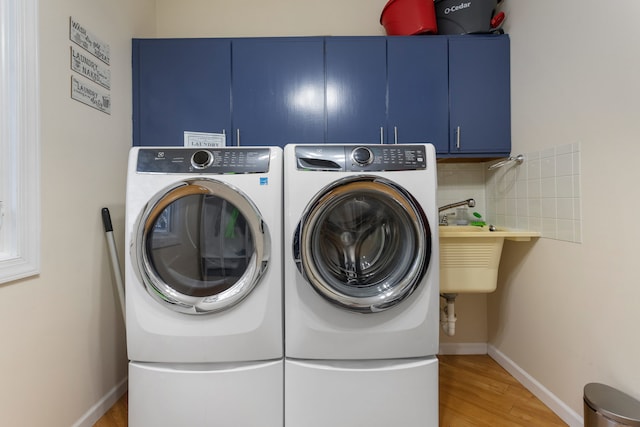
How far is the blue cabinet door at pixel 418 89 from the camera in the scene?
6.35ft

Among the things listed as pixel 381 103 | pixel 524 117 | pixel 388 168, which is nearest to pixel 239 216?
pixel 388 168

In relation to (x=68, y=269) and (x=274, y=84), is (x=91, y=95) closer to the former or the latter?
(x=68, y=269)

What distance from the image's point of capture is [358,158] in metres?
1.32

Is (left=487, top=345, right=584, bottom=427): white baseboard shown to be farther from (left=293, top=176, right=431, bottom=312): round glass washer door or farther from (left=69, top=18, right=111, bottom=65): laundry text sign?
(left=69, top=18, right=111, bottom=65): laundry text sign

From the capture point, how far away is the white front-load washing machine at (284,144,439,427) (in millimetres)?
1257

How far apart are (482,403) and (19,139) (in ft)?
8.11

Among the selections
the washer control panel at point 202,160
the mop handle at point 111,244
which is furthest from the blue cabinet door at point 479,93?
the mop handle at point 111,244

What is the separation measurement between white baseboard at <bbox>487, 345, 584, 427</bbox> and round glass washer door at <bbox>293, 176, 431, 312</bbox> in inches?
42.7

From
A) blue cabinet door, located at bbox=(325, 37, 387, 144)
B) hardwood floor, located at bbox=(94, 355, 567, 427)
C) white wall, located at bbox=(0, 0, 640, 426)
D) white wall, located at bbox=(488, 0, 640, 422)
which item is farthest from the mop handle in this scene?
white wall, located at bbox=(488, 0, 640, 422)

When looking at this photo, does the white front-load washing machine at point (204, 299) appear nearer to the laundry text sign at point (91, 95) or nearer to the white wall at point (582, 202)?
the laundry text sign at point (91, 95)

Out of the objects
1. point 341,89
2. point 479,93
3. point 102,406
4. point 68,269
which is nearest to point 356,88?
point 341,89

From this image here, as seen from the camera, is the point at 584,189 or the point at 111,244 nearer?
the point at 584,189

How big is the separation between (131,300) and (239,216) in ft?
1.85

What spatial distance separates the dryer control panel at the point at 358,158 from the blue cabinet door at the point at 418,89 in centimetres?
65
